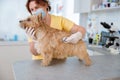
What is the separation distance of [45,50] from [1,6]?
2.02 metres

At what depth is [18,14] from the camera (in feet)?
9.61

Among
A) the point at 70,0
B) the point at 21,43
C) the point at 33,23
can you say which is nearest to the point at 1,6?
the point at 21,43

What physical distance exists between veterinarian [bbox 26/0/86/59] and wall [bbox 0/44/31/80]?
146 centimetres

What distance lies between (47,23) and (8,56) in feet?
5.25

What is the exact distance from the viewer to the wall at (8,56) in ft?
9.04

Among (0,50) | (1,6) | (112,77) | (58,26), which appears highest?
(1,6)

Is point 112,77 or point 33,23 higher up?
point 33,23

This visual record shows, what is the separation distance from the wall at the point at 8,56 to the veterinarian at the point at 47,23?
146 cm

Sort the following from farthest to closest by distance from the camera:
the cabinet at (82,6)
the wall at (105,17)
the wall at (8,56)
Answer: the wall at (8,56) → the cabinet at (82,6) → the wall at (105,17)

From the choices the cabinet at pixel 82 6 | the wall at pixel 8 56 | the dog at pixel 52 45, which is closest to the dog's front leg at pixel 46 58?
the dog at pixel 52 45

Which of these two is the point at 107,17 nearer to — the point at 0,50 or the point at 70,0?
the point at 70,0

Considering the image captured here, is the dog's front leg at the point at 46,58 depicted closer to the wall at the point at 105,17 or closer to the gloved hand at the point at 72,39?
the gloved hand at the point at 72,39

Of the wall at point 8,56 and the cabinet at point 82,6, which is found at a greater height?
the cabinet at point 82,6

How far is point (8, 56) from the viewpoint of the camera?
9.14 feet
